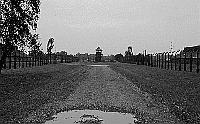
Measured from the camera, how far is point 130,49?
100312 millimetres

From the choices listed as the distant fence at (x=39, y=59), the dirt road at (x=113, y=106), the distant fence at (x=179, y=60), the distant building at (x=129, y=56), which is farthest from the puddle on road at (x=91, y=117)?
the distant building at (x=129, y=56)

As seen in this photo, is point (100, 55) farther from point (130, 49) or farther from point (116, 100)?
point (116, 100)

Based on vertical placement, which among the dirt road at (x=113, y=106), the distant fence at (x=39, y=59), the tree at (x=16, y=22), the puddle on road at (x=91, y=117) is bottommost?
the puddle on road at (x=91, y=117)

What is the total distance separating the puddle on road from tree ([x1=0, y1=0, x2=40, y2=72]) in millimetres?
13820

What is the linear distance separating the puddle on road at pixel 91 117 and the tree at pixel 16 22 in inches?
544

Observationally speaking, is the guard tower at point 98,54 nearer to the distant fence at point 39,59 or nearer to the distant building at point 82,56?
the distant fence at point 39,59

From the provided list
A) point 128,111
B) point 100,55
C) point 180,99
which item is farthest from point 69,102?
point 100,55

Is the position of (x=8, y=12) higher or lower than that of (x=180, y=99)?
higher

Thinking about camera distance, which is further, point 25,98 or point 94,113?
point 25,98

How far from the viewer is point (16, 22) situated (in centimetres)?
2122

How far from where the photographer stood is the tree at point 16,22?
20.8 meters

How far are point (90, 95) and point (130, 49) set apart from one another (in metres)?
89.3

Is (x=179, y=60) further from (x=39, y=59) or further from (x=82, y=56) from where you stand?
(x=82, y=56)

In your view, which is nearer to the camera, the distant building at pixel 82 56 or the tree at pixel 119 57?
the tree at pixel 119 57
